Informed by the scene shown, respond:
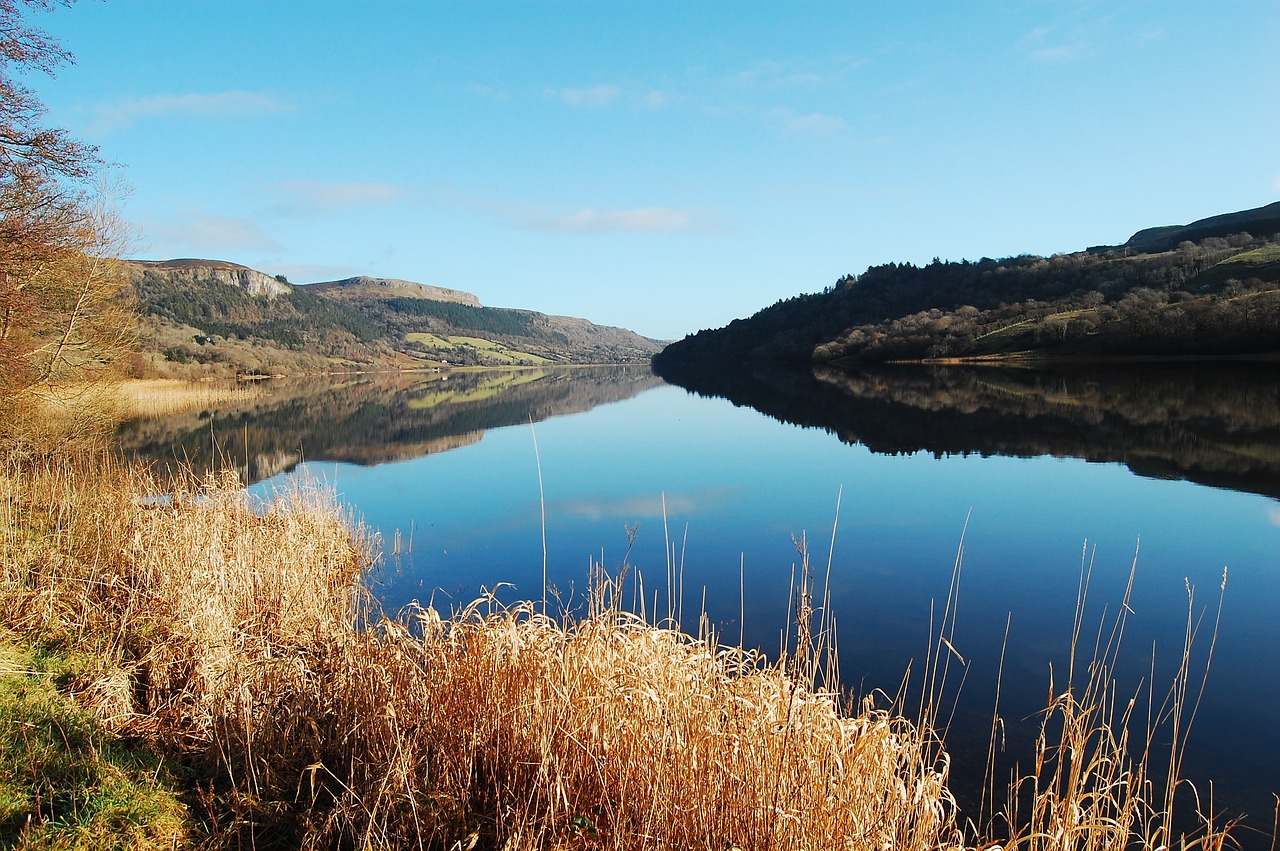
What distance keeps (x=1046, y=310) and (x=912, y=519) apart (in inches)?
2957

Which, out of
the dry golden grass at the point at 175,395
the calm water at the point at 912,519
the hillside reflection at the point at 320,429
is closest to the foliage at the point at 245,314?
the dry golden grass at the point at 175,395

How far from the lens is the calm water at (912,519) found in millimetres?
7512

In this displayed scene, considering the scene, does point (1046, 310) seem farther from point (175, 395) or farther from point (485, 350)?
point (485, 350)

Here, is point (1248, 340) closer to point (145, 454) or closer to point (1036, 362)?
point (1036, 362)

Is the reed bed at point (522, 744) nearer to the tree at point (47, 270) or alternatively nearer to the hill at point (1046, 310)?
the tree at point (47, 270)

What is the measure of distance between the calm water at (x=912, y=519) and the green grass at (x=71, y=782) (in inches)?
156

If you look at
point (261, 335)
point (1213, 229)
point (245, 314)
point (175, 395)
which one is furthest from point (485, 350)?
point (1213, 229)

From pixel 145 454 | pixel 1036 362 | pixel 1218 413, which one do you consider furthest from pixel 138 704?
pixel 1036 362

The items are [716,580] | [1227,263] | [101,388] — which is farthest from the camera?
[1227,263]

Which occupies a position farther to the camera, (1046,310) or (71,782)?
(1046,310)

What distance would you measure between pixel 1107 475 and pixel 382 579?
17.1 meters

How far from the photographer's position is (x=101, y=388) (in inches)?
770

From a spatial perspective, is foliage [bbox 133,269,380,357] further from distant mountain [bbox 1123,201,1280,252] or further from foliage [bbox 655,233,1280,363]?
distant mountain [bbox 1123,201,1280,252]

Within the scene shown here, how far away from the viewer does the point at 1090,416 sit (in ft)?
92.2
